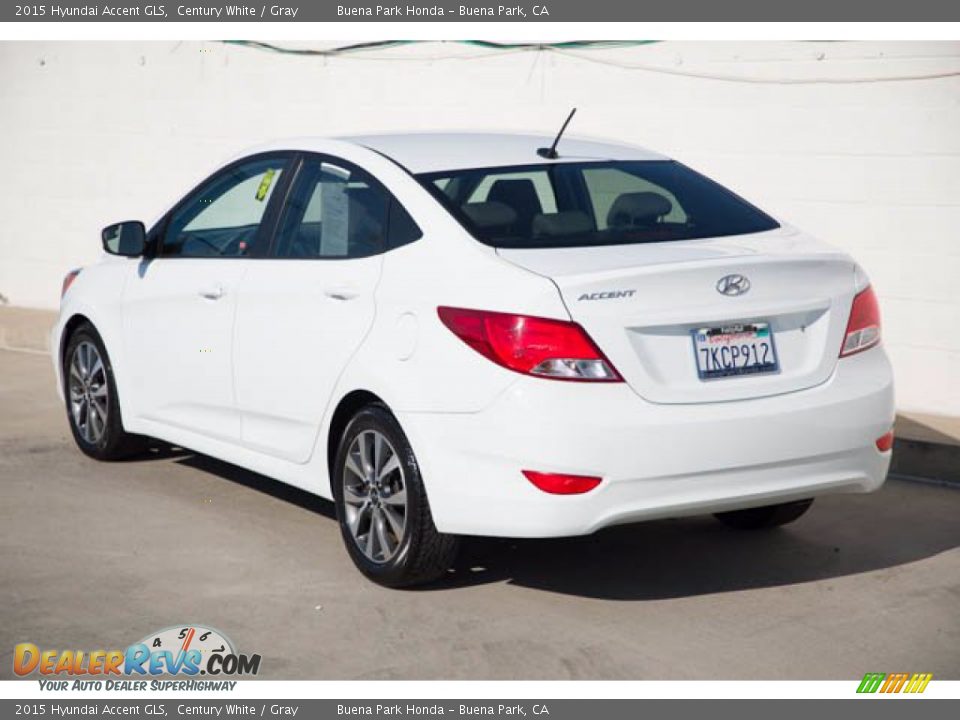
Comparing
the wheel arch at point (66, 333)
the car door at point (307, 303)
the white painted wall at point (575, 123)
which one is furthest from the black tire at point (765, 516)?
the wheel arch at point (66, 333)

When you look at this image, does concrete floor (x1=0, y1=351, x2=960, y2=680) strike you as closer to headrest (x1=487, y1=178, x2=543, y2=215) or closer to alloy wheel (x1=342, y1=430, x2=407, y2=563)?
alloy wheel (x1=342, y1=430, x2=407, y2=563)

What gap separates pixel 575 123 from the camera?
10461mm

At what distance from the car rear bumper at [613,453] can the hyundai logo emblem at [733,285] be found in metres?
0.39

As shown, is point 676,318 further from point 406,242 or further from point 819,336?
point 406,242

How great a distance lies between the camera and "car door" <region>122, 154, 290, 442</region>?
6914mm

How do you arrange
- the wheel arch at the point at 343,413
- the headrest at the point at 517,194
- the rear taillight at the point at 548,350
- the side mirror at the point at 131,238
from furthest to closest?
the side mirror at the point at 131,238, the headrest at the point at 517,194, the wheel arch at the point at 343,413, the rear taillight at the point at 548,350

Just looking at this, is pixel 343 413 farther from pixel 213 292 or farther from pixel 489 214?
pixel 213 292

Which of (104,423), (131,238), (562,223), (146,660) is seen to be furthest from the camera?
(104,423)

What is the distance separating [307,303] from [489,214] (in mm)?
883

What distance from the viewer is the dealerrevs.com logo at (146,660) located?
16.9ft

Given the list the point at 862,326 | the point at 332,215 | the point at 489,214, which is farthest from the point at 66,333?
the point at 862,326

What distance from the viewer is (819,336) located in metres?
5.75

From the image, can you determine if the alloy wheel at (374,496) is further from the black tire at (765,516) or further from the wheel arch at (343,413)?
the black tire at (765,516)
